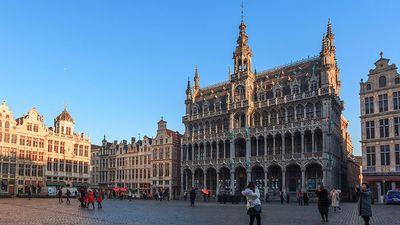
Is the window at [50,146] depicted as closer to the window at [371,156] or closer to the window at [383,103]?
the window at [371,156]

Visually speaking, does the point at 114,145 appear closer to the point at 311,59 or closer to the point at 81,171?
the point at 81,171

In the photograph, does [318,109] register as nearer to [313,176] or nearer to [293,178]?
[313,176]

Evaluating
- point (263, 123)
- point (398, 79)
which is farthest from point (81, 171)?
point (398, 79)

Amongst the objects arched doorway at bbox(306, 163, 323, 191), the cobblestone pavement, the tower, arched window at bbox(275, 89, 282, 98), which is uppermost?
the tower

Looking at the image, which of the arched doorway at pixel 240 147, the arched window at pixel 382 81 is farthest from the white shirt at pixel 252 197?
the arched doorway at pixel 240 147

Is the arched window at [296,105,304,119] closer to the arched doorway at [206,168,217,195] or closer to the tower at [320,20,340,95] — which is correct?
the tower at [320,20,340,95]

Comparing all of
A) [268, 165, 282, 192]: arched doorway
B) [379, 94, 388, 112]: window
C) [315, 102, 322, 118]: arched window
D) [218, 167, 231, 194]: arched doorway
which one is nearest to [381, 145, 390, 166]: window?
[379, 94, 388, 112]: window

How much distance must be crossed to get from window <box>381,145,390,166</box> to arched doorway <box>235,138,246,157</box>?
21901 mm

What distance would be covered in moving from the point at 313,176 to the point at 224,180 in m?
16.4

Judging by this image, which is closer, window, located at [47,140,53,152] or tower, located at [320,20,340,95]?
tower, located at [320,20,340,95]

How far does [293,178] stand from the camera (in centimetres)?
6594

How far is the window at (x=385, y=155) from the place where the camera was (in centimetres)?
5628

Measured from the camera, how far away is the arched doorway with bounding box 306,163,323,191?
6259 centimetres

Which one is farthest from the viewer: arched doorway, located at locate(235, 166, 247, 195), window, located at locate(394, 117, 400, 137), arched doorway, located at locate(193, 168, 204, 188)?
arched doorway, located at locate(193, 168, 204, 188)
